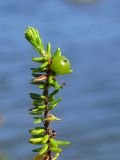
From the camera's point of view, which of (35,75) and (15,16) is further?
(15,16)

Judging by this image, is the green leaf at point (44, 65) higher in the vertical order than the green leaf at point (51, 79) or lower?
higher

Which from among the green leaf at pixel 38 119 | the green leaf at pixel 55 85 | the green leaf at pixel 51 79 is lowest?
the green leaf at pixel 38 119

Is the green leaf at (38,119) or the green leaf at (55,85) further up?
the green leaf at (55,85)

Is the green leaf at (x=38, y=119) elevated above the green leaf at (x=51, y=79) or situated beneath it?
situated beneath

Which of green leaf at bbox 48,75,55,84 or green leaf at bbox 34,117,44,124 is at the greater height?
green leaf at bbox 48,75,55,84

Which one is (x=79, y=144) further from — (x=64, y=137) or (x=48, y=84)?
(x=48, y=84)

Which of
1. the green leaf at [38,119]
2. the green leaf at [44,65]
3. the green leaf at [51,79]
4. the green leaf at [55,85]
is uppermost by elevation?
the green leaf at [44,65]

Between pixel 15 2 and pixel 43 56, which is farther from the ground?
pixel 15 2

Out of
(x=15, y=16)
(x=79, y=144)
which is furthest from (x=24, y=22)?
(x=79, y=144)
